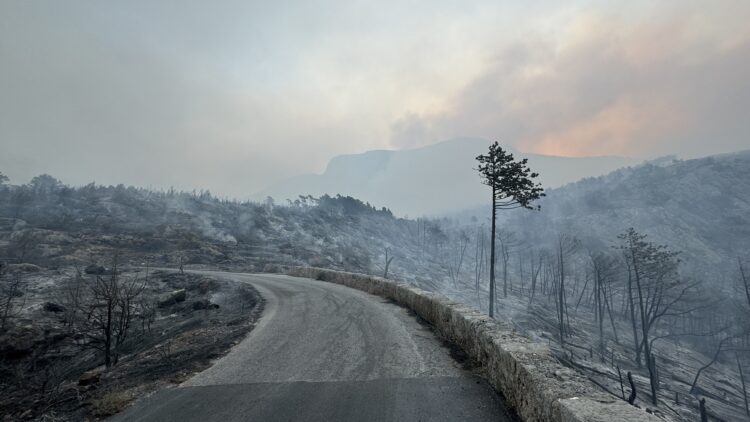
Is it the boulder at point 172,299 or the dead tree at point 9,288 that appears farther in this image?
the boulder at point 172,299

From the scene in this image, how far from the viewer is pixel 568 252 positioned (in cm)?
6750

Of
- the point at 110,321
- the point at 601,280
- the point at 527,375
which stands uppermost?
the point at 527,375

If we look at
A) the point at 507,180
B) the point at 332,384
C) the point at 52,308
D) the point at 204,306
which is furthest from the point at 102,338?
the point at 507,180

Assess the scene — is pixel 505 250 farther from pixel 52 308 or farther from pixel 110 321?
pixel 110 321

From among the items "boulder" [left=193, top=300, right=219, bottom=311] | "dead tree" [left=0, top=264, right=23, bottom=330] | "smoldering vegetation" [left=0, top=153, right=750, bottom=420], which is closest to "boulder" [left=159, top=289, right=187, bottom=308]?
"boulder" [left=193, top=300, right=219, bottom=311]

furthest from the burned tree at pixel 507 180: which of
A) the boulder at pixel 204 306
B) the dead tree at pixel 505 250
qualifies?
the dead tree at pixel 505 250

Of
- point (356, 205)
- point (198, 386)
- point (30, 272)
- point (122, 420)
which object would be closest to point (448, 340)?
point (198, 386)

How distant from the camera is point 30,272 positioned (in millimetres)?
23984

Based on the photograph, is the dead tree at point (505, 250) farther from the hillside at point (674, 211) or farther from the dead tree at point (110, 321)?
the dead tree at point (110, 321)

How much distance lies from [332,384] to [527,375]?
2.75m

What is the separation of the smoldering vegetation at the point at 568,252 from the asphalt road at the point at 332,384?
647 inches

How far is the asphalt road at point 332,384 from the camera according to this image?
405cm

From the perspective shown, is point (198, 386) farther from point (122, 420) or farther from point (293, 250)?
point (293, 250)

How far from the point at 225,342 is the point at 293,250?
156 ft
